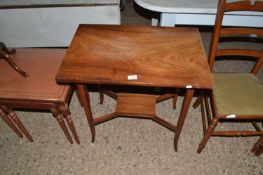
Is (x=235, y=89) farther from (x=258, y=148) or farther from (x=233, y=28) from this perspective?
(x=258, y=148)

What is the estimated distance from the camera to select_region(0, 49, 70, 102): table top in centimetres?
124

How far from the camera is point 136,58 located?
3.76 feet

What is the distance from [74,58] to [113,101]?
873mm

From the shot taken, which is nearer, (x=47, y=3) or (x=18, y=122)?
(x=18, y=122)

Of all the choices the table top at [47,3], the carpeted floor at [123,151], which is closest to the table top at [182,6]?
the table top at [47,3]

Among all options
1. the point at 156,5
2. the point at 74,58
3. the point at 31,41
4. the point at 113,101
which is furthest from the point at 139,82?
the point at 31,41

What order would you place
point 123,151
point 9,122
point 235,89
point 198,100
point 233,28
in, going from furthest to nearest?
point 198,100, point 123,151, point 9,122, point 235,89, point 233,28

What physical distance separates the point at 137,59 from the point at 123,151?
32.1 inches

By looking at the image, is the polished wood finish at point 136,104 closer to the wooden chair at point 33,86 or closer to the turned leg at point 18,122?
the wooden chair at point 33,86

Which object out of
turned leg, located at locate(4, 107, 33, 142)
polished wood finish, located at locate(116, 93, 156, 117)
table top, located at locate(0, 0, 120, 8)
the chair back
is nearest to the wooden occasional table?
the chair back

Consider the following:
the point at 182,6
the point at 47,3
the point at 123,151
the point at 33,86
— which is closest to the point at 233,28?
the point at 182,6

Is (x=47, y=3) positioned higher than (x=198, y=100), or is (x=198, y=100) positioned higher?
(x=47, y=3)

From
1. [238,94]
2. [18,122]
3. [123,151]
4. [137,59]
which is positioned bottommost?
[123,151]

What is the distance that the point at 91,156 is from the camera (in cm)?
159
